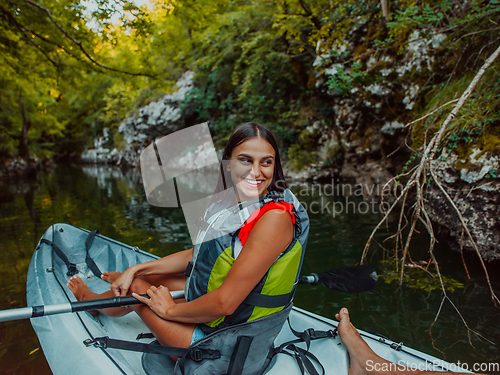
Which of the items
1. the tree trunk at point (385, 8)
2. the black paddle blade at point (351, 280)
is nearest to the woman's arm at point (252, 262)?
the black paddle blade at point (351, 280)

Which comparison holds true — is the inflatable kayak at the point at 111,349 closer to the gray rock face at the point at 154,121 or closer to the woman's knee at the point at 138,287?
the woman's knee at the point at 138,287

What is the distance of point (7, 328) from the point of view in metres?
2.83

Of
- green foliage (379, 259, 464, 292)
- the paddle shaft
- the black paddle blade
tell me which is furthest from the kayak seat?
green foliage (379, 259, 464, 292)

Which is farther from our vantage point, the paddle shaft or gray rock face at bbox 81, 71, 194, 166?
gray rock face at bbox 81, 71, 194, 166

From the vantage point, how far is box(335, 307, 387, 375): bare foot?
1.60 m

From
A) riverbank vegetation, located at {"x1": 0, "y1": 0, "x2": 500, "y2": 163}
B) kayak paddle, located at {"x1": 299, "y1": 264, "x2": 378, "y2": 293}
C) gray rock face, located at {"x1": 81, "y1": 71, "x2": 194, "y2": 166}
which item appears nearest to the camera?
kayak paddle, located at {"x1": 299, "y1": 264, "x2": 378, "y2": 293}

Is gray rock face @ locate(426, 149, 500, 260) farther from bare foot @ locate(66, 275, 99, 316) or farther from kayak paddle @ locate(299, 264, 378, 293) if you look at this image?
bare foot @ locate(66, 275, 99, 316)

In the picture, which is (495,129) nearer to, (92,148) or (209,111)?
(209,111)

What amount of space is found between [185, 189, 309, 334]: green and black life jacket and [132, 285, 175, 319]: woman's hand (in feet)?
0.72

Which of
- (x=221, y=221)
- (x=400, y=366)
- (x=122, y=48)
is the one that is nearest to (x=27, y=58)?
(x=221, y=221)

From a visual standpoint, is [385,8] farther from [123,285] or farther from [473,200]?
[123,285]

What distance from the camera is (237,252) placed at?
1.38m

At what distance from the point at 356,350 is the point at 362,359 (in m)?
0.07

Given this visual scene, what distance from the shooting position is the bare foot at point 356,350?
5.24ft
